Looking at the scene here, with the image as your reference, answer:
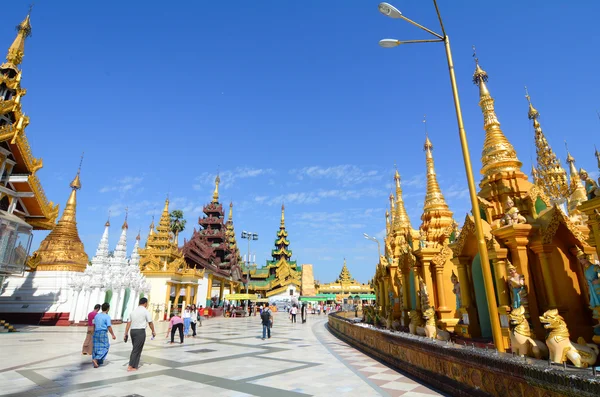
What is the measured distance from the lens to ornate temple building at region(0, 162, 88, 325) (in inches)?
917

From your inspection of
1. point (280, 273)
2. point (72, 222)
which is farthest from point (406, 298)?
point (280, 273)

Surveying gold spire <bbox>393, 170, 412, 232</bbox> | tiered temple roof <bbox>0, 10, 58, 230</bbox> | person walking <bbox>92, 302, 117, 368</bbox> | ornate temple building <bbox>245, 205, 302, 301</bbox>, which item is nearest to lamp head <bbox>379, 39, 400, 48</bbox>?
person walking <bbox>92, 302, 117, 368</bbox>

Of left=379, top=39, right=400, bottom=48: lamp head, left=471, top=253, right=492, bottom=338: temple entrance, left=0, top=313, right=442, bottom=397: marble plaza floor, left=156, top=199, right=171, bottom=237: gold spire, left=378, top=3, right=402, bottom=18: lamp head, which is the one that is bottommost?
left=0, top=313, right=442, bottom=397: marble plaza floor

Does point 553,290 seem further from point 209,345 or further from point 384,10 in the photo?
point 209,345

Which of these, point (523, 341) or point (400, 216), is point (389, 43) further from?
point (400, 216)

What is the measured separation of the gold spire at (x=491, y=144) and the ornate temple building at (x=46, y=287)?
2474 cm

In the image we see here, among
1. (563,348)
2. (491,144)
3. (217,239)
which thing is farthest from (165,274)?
(563,348)

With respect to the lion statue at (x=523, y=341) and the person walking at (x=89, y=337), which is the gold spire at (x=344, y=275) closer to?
the person walking at (x=89, y=337)

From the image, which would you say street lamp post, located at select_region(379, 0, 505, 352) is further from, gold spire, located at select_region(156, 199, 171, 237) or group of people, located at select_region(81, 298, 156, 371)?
gold spire, located at select_region(156, 199, 171, 237)

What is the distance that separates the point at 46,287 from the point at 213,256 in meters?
22.3

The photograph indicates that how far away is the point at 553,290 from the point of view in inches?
276

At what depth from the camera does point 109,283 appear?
76.1ft

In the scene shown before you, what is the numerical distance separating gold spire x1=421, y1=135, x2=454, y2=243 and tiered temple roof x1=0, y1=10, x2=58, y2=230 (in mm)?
21023

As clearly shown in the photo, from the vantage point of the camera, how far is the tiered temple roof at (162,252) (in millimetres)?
32125
